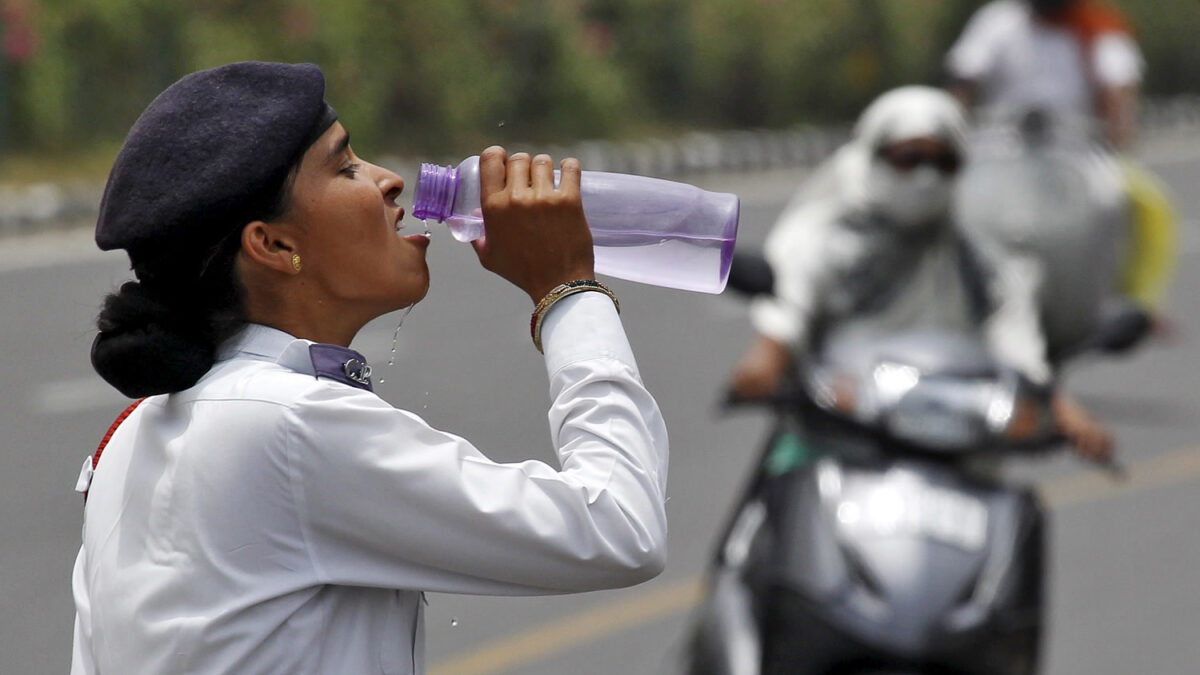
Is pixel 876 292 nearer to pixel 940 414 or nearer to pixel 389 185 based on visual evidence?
pixel 940 414

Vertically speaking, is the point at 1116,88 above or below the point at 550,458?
below

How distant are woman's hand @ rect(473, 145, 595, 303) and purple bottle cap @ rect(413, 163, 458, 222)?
0.22 metres

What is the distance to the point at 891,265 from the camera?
467cm

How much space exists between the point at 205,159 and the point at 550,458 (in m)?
0.80

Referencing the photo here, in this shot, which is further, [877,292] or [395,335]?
[877,292]

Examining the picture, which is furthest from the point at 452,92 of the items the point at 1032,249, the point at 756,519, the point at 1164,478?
the point at 756,519

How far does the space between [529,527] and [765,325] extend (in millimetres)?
3051

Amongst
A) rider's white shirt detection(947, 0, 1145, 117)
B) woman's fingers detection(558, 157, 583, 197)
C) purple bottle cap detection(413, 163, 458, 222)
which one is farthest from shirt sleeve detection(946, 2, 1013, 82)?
woman's fingers detection(558, 157, 583, 197)

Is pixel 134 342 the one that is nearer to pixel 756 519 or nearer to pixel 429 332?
pixel 756 519

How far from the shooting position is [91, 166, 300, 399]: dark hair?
1791 mm

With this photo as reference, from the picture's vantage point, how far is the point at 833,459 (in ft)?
12.9

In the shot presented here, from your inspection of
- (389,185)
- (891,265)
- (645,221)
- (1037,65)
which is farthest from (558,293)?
(1037,65)

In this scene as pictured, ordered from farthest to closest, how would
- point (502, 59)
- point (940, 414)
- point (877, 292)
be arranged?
point (502, 59) < point (877, 292) < point (940, 414)

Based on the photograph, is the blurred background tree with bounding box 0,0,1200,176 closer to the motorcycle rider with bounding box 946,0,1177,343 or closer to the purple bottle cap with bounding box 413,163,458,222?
the motorcycle rider with bounding box 946,0,1177,343
